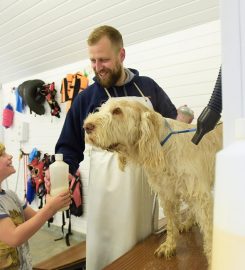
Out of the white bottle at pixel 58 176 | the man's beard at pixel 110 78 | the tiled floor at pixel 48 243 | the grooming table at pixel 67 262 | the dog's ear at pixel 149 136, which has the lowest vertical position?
the tiled floor at pixel 48 243

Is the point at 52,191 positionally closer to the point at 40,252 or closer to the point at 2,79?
the point at 40,252

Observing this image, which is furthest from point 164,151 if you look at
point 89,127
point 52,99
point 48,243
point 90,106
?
point 48,243

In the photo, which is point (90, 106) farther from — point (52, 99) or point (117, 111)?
point (52, 99)

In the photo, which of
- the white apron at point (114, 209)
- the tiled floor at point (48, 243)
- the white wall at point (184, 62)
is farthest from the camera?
the tiled floor at point (48, 243)

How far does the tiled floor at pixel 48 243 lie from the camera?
4.76m

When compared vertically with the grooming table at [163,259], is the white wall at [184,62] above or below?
above

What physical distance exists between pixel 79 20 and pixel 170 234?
306 cm

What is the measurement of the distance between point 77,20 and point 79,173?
7.79ft

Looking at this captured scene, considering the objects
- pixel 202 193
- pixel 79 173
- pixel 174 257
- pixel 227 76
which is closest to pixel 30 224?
pixel 174 257

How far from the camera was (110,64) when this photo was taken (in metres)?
1.92

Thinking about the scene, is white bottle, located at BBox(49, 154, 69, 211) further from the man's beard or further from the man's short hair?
the man's short hair

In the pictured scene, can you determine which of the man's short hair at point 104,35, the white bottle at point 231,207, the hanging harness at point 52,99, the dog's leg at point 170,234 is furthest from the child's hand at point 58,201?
the hanging harness at point 52,99

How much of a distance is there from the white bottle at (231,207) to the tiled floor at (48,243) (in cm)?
478

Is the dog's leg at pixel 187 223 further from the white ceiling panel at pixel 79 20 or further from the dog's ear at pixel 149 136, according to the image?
the white ceiling panel at pixel 79 20
